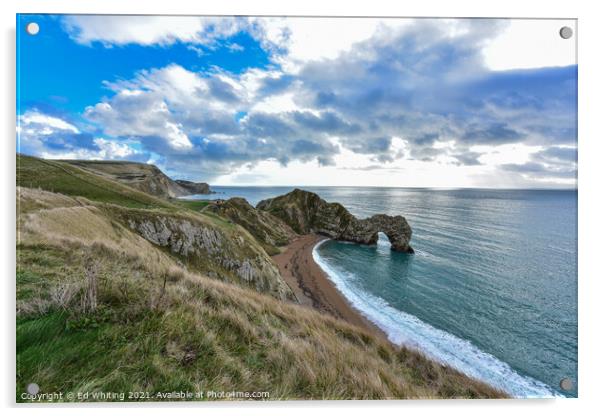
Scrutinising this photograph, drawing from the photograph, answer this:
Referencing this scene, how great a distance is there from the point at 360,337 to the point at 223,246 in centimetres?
1630

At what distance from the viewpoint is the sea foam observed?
39.2ft

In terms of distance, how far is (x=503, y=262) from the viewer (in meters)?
28.8

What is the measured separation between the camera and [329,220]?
60500mm

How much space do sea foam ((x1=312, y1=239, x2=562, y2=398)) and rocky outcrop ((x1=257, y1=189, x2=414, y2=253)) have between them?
85.7 ft

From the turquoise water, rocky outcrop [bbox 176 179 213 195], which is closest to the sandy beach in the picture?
the turquoise water

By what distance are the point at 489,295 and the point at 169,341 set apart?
91.3ft

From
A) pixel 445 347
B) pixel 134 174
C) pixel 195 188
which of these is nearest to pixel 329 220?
pixel 445 347

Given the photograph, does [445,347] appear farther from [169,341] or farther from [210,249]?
[210,249]

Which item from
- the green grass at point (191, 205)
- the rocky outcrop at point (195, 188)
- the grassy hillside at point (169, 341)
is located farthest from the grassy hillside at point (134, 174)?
the grassy hillside at point (169, 341)

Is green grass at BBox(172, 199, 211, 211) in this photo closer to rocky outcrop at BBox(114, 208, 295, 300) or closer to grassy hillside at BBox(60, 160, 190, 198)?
rocky outcrop at BBox(114, 208, 295, 300)

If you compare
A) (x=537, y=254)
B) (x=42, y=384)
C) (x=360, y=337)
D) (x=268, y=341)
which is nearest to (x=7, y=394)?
(x=42, y=384)

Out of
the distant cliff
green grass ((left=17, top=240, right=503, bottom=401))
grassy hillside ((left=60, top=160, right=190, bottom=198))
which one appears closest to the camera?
green grass ((left=17, top=240, right=503, bottom=401))

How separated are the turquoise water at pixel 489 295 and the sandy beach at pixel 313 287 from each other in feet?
3.81

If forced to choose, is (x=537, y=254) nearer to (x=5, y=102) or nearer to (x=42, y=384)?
(x=42, y=384)
